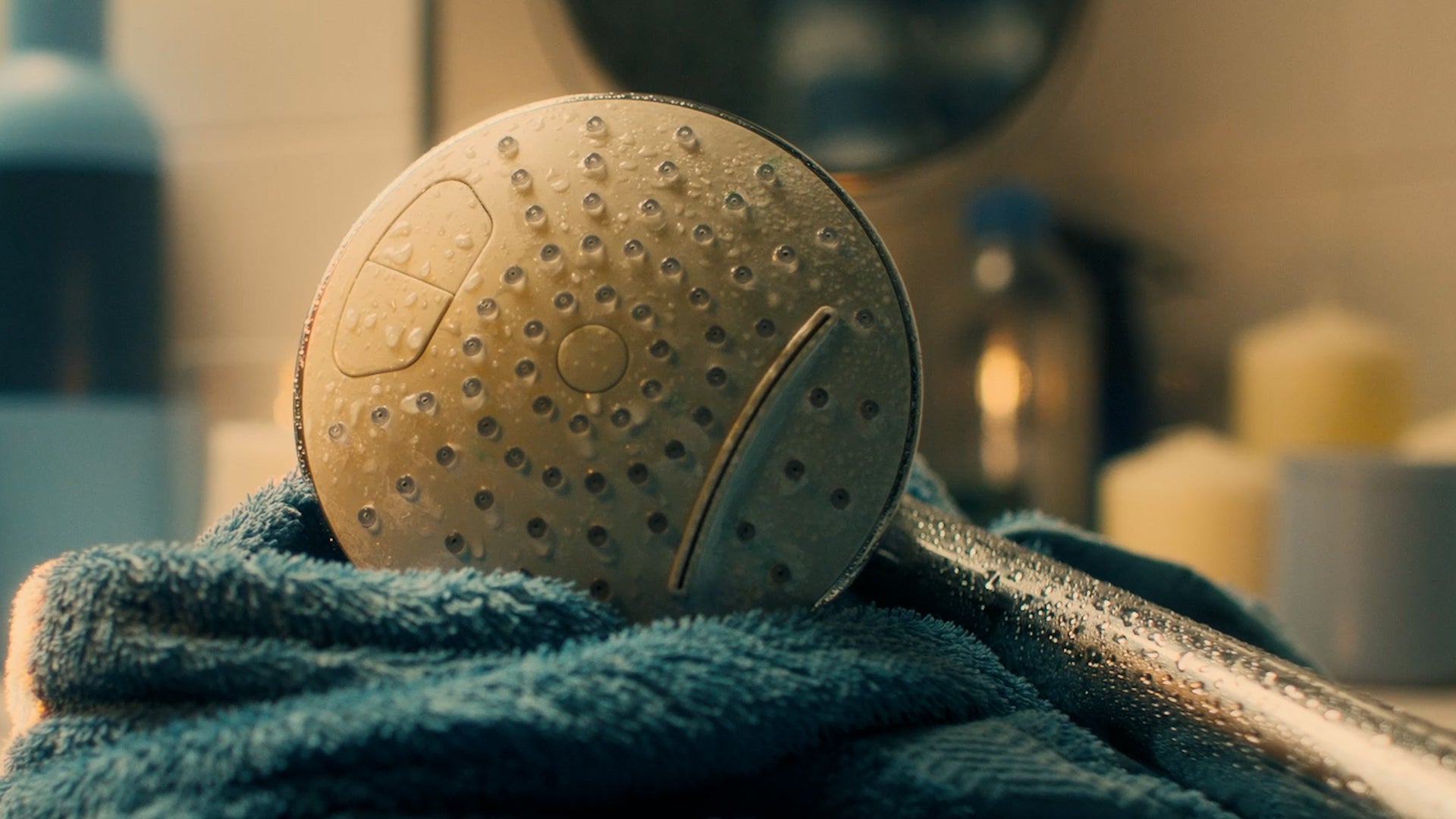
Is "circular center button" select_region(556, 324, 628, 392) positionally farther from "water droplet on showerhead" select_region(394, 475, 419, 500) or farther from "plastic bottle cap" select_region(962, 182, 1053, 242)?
"plastic bottle cap" select_region(962, 182, 1053, 242)

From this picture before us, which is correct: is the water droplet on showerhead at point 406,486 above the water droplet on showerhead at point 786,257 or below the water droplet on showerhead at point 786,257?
below

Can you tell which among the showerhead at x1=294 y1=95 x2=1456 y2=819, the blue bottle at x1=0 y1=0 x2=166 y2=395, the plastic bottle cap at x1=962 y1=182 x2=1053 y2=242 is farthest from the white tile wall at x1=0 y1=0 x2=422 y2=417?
the showerhead at x1=294 y1=95 x2=1456 y2=819

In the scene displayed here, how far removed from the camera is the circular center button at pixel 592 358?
16 centimetres

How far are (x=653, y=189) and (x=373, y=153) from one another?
0.50m

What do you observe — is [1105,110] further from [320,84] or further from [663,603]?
[663,603]

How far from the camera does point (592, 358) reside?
0.16m

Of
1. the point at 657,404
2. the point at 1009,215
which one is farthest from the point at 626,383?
the point at 1009,215

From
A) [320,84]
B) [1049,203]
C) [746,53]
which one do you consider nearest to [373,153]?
[320,84]

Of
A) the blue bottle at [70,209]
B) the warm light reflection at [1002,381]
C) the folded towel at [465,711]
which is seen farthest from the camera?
the warm light reflection at [1002,381]

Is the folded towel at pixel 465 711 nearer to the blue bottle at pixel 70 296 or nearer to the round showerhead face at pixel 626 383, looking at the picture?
the round showerhead face at pixel 626 383

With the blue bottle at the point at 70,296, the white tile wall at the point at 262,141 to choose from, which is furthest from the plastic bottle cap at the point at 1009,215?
the blue bottle at the point at 70,296

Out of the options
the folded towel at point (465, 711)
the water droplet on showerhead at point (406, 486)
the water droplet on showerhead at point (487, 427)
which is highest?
the water droplet on showerhead at point (487, 427)

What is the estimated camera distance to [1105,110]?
63 centimetres

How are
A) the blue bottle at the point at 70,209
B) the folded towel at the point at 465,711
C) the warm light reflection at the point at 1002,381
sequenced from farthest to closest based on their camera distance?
the warm light reflection at the point at 1002,381 → the blue bottle at the point at 70,209 → the folded towel at the point at 465,711
